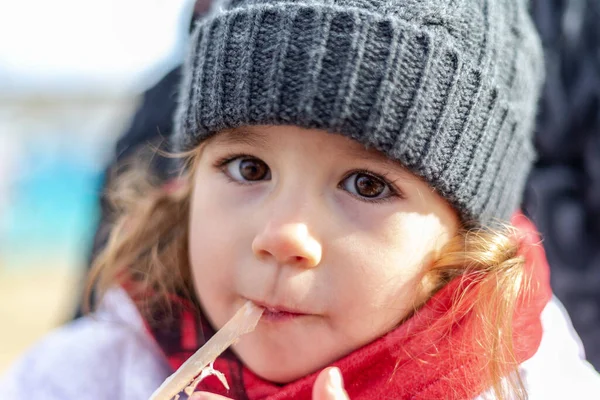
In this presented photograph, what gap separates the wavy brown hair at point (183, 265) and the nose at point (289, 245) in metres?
0.19

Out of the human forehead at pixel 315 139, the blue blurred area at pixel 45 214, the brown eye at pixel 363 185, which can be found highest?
the human forehead at pixel 315 139

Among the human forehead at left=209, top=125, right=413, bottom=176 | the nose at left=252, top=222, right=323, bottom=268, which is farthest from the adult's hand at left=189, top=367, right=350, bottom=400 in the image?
the human forehead at left=209, top=125, right=413, bottom=176

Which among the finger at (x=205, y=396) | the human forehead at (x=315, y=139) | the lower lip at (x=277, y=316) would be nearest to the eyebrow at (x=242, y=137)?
the human forehead at (x=315, y=139)

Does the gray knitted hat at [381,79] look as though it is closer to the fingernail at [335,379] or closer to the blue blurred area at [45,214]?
the fingernail at [335,379]

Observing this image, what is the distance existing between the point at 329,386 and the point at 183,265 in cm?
49

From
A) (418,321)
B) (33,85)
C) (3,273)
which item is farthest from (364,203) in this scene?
(33,85)

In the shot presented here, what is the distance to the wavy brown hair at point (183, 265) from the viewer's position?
0.91m

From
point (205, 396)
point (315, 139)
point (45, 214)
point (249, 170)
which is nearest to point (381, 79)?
point (315, 139)

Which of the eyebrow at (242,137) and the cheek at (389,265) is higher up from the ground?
the eyebrow at (242,137)

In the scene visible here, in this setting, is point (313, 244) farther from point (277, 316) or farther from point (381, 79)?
point (381, 79)

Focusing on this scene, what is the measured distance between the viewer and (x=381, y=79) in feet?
2.88

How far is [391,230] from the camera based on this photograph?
35.0 inches

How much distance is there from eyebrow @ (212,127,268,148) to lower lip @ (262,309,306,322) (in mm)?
228

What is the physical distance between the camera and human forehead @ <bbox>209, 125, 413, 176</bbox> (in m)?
0.87
